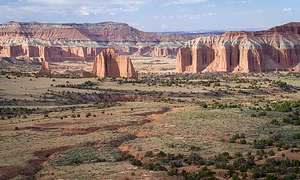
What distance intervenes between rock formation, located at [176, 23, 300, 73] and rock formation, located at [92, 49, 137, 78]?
1298 inches

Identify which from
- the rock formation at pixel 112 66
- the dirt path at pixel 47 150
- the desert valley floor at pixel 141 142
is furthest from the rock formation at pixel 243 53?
the dirt path at pixel 47 150

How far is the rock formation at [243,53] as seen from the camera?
104688mm

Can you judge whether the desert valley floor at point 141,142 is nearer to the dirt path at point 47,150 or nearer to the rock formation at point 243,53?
the dirt path at point 47,150

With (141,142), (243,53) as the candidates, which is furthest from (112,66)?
(141,142)

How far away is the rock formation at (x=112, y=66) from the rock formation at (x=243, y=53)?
3296 cm

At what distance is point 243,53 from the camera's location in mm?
104125

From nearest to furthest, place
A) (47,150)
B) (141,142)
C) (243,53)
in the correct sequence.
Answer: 1. (47,150)
2. (141,142)
3. (243,53)

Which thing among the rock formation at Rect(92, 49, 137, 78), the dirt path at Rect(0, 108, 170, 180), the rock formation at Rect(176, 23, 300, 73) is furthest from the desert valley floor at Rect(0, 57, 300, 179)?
the rock formation at Rect(176, 23, 300, 73)

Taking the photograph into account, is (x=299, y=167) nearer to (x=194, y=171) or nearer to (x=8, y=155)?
(x=194, y=171)

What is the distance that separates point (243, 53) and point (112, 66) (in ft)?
128

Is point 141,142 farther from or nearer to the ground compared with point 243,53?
nearer to the ground

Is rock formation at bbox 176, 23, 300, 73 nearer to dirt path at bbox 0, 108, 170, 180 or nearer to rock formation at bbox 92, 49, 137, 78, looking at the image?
rock formation at bbox 92, 49, 137, 78

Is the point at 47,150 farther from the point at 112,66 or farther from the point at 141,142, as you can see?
the point at 112,66

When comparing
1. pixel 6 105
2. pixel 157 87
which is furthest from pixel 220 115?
pixel 157 87
